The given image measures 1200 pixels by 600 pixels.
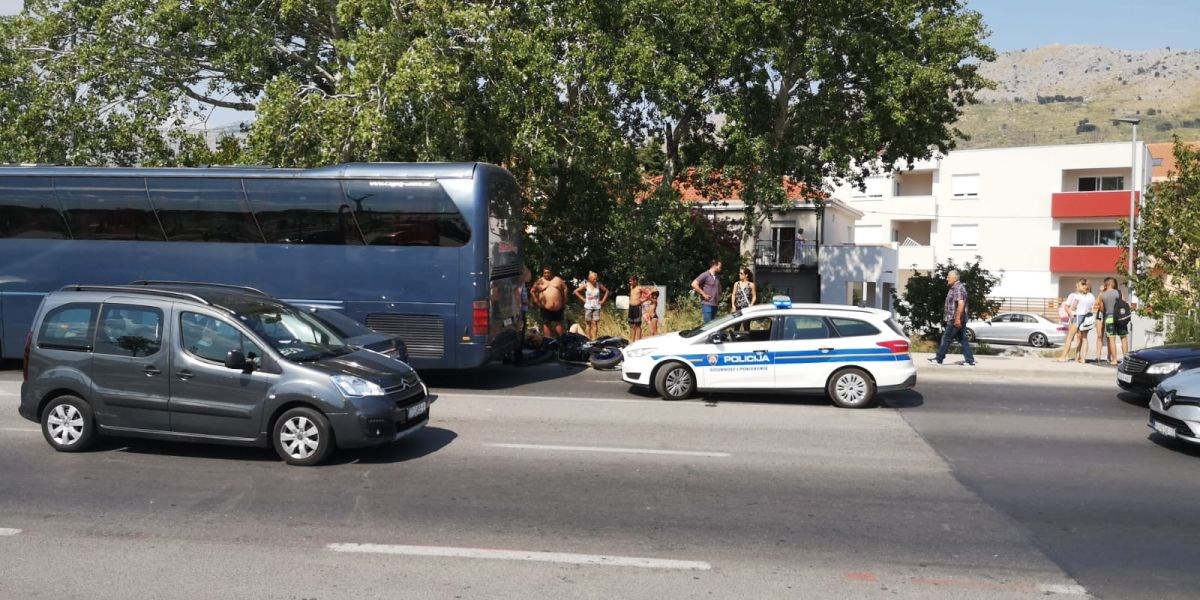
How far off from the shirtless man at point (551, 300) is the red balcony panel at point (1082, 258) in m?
41.9

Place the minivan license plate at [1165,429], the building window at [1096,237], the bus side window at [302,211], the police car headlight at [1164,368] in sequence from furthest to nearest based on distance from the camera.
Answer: the building window at [1096,237], the bus side window at [302,211], the police car headlight at [1164,368], the minivan license plate at [1165,429]

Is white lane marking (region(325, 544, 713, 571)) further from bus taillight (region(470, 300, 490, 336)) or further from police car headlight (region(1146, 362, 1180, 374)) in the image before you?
police car headlight (region(1146, 362, 1180, 374))

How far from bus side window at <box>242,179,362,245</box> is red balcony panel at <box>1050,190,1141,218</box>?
152 ft

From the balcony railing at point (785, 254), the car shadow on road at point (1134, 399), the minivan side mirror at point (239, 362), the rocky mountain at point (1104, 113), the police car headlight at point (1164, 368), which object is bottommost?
the car shadow on road at point (1134, 399)

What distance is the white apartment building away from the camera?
5034 cm

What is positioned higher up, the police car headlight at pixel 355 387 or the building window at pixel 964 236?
the building window at pixel 964 236

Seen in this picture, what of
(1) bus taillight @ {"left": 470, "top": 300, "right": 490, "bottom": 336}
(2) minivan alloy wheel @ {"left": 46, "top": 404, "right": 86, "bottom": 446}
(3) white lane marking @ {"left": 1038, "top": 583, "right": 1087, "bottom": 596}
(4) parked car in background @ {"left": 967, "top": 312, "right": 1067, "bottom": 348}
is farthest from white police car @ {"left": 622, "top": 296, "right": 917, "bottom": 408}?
(4) parked car in background @ {"left": 967, "top": 312, "right": 1067, "bottom": 348}

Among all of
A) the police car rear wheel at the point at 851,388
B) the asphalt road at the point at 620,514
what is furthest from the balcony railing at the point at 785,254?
the asphalt road at the point at 620,514

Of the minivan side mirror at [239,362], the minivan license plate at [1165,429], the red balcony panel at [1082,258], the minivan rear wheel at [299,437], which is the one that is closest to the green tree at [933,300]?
the minivan license plate at [1165,429]

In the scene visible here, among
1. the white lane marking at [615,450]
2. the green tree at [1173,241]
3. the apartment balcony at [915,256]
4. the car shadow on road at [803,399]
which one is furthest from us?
the apartment balcony at [915,256]

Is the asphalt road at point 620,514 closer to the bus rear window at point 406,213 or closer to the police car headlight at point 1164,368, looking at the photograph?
the police car headlight at point 1164,368

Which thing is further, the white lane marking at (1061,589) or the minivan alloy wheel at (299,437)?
the minivan alloy wheel at (299,437)

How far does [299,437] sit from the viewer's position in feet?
27.7

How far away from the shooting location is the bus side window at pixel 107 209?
14445 mm
